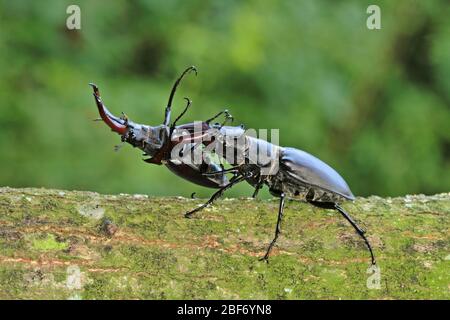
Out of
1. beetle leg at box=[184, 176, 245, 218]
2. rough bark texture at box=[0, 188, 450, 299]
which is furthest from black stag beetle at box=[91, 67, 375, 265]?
rough bark texture at box=[0, 188, 450, 299]

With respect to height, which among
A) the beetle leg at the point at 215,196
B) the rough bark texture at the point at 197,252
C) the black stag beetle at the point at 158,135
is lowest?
the rough bark texture at the point at 197,252

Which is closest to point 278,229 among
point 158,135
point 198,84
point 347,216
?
point 347,216

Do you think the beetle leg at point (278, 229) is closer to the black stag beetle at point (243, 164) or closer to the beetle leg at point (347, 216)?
the black stag beetle at point (243, 164)

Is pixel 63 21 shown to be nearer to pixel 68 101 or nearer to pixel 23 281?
pixel 68 101

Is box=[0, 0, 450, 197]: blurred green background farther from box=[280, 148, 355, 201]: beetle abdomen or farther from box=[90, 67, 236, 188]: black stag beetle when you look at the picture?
box=[90, 67, 236, 188]: black stag beetle

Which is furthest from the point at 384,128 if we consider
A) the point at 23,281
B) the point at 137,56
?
the point at 23,281

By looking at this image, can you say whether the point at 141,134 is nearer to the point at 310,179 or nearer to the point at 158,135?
the point at 158,135

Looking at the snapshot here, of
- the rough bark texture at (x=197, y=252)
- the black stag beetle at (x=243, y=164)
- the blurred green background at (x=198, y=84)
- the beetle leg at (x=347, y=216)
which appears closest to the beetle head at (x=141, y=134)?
the black stag beetle at (x=243, y=164)
